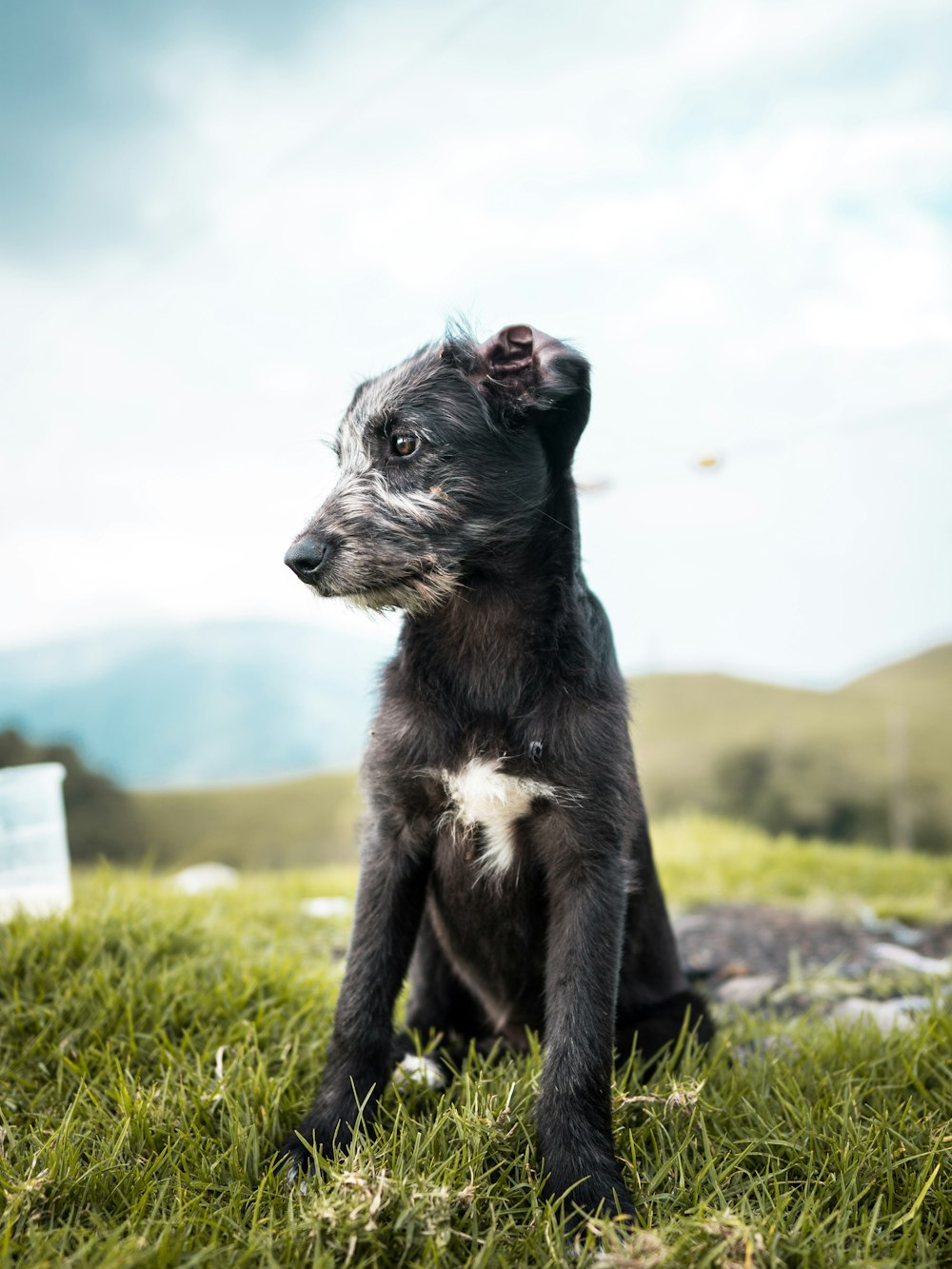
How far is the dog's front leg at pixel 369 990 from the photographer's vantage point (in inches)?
106

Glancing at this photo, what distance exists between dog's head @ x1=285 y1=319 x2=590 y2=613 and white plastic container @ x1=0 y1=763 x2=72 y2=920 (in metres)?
2.89

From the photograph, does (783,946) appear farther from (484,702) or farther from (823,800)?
(823,800)

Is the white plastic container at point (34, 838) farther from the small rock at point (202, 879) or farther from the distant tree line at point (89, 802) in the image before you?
the distant tree line at point (89, 802)

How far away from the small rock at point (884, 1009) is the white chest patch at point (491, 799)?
196cm

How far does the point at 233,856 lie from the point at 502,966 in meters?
9.60

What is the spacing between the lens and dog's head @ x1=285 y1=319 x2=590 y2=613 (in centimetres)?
269

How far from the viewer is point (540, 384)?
2.73 metres

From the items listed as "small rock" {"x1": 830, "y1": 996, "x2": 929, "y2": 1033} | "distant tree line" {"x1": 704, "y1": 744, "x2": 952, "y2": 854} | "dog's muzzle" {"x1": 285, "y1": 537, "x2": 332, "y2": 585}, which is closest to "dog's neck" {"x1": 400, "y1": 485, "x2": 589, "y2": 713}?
"dog's muzzle" {"x1": 285, "y1": 537, "x2": 332, "y2": 585}

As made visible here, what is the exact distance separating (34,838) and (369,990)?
2.92 metres

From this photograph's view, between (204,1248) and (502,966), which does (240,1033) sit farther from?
(204,1248)

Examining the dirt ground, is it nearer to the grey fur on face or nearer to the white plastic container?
the grey fur on face

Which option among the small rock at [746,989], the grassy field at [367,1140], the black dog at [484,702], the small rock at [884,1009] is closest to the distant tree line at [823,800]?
the small rock at [746,989]

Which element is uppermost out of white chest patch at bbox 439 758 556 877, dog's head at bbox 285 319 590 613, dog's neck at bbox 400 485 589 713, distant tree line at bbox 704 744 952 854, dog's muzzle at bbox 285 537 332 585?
dog's head at bbox 285 319 590 613

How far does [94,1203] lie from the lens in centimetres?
242
